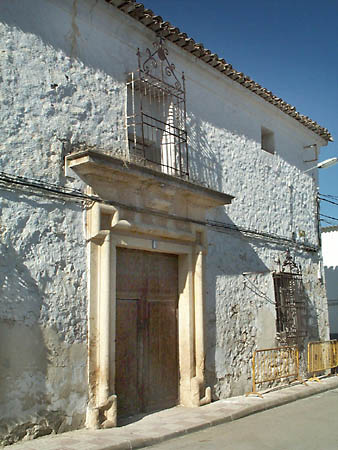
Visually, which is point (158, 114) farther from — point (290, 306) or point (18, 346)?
point (290, 306)

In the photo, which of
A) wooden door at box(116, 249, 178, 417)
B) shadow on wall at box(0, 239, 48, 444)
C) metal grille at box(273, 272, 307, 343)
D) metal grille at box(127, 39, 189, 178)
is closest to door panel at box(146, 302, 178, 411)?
wooden door at box(116, 249, 178, 417)

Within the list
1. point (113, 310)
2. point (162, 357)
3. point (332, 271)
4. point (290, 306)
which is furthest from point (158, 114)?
point (332, 271)

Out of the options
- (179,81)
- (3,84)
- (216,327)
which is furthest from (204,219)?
(3,84)

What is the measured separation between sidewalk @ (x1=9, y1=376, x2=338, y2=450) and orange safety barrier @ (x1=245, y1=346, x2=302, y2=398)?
36cm

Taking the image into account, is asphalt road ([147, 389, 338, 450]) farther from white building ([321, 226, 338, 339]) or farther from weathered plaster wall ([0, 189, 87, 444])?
white building ([321, 226, 338, 339])

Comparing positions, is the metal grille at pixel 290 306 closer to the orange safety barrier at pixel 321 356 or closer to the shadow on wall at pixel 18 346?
the orange safety barrier at pixel 321 356

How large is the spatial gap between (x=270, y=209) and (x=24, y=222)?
6.04m

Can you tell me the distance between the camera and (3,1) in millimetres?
6062

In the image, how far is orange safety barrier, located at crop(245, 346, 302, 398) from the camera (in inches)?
369

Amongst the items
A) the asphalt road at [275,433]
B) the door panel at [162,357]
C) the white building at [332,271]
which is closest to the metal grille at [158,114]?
the door panel at [162,357]

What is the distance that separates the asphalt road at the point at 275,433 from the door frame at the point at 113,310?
0.94 metres

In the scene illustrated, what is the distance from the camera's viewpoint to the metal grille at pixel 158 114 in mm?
7875

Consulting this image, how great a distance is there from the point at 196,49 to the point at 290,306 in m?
5.40

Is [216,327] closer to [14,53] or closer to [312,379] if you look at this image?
[312,379]
